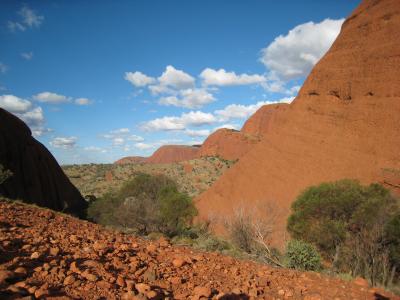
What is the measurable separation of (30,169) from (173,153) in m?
117

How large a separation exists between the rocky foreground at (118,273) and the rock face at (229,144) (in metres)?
74.2

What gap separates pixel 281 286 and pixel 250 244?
9.97 m

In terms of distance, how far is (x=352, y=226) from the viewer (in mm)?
15602

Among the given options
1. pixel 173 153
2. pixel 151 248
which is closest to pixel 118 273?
pixel 151 248

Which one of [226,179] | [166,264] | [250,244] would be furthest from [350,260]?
[226,179]

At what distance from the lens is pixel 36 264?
140 inches

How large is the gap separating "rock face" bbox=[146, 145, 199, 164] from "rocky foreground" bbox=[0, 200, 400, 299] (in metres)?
131

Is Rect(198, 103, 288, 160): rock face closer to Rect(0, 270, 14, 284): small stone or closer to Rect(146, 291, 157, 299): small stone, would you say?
Rect(146, 291, 157, 299): small stone

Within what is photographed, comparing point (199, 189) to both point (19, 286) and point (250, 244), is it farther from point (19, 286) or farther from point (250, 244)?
point (19, 286)

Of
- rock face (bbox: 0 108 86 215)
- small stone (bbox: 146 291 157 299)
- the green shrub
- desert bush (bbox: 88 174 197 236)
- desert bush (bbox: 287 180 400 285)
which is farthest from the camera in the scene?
rock face (bbox: 0 108 86 215)

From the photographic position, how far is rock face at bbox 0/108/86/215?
2416cm

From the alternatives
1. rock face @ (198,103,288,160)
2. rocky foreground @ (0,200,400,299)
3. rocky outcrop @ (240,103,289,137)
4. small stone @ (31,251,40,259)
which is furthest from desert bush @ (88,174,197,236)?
rocky outcrop @ (240,103,289,137)

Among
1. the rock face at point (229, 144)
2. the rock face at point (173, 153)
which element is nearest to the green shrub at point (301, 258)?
the rock face at point (229, 144)

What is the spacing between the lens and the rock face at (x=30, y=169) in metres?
24.2
